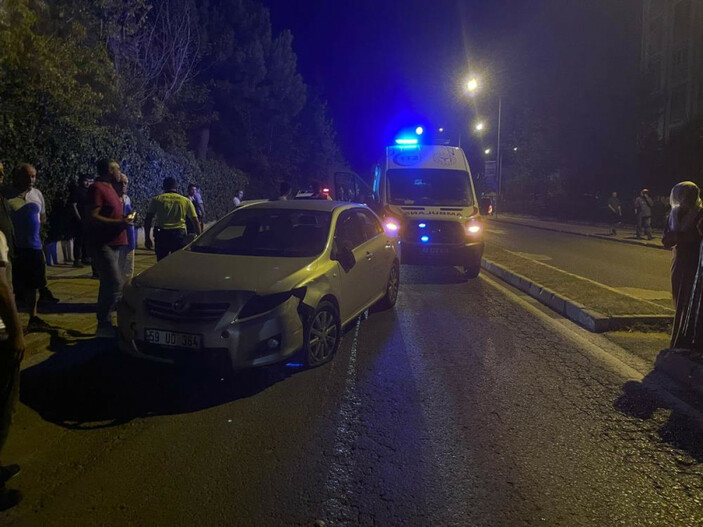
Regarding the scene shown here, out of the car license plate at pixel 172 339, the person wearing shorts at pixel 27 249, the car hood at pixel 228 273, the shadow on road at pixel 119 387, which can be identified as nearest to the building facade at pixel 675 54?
the car hood at pixel 228 273

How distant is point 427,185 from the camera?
1248cm

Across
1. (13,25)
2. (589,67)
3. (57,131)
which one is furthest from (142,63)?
(589,67)

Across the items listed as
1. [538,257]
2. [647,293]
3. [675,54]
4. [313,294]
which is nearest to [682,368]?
[313,294]

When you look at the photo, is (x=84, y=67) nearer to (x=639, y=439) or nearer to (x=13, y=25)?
(x=13, y=25)

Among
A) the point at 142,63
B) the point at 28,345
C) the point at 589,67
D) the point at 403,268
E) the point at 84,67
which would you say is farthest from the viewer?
the point at 589,67

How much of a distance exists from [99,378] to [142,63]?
14840 millimetres

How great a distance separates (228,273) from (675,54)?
4932cm

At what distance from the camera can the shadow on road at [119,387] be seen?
459 centimetres

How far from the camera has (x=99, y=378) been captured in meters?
5.38

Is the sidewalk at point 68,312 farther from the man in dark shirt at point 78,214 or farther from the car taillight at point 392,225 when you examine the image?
the car taillight at point 392,225

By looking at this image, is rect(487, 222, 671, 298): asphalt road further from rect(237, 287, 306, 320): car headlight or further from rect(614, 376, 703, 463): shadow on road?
rect(237, 287, 306, 320): car headlight

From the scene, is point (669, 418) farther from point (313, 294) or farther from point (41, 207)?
point (41, 207)

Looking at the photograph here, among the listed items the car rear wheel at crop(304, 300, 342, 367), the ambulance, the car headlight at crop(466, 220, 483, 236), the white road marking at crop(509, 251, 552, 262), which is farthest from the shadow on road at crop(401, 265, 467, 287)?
the car rear wheel at crop(304, 300, 342, 367)

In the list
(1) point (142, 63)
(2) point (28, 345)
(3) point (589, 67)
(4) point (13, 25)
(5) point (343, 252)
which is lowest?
(2) point (28, 345)
